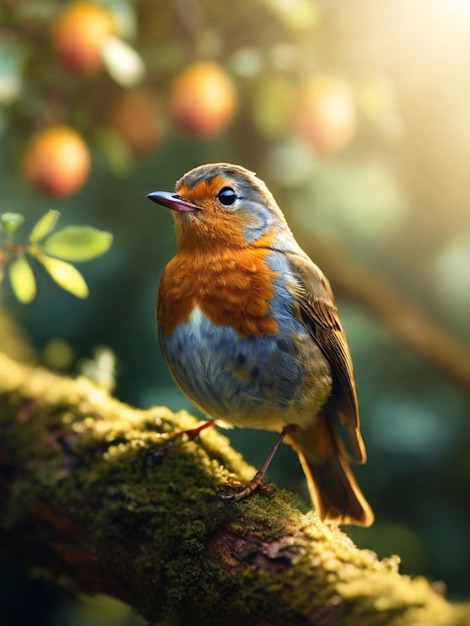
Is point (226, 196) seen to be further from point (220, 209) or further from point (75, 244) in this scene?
point (75, 244)

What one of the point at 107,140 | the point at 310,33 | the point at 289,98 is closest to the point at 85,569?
the point at 107,140

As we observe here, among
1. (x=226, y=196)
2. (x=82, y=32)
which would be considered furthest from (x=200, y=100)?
(x=226, y=196)

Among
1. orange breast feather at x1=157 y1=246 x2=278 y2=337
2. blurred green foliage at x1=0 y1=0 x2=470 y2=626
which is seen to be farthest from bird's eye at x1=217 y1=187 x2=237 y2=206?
blurred green foliage at x1=0 y1=0 x2=470 y2=626

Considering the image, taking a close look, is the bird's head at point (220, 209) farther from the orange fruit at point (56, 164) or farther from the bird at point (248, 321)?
the orange fruit at point (56, 164)

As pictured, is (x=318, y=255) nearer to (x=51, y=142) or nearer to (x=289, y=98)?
(x=289, y=98)

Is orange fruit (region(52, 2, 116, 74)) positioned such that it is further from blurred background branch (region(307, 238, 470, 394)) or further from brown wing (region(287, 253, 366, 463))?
blurred background branch (region(307, 238, 470, 394))

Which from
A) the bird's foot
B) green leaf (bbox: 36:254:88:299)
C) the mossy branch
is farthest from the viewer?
green leaf (bbox: 36:254:88:299)

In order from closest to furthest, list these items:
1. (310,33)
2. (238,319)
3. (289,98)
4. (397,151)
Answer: (238,319) → (289,98) → (310,33) → (397,151)
